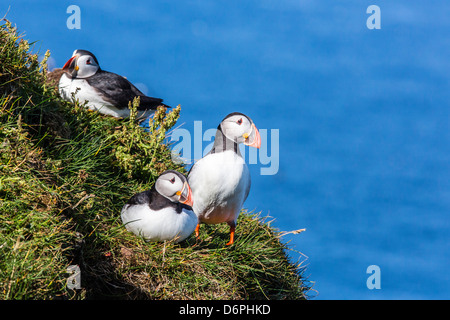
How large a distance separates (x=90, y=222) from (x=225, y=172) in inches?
66.6

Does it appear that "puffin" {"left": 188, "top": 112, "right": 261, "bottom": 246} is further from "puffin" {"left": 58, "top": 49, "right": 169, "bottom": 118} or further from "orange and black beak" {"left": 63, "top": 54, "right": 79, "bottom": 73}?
"orange and black beak" {"left": 63, "top": 54, "right": 79, "bottom": 73}

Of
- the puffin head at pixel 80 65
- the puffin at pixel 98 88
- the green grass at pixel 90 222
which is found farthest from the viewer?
the puffin head at pixel 80 65

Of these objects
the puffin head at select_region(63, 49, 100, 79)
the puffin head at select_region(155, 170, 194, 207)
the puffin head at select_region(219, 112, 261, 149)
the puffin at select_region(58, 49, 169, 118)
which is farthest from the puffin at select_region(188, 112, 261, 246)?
the puffin head at select_region(63, 49, 100, 79)

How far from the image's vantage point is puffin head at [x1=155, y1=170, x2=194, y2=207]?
6574 mm

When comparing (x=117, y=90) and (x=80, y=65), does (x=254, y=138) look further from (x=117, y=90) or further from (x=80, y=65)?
(x=80, y=65)

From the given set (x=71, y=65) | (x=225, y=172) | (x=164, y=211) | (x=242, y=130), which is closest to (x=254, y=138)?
(x=242, y=130)

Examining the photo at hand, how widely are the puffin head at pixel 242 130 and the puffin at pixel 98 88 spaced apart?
3111mm

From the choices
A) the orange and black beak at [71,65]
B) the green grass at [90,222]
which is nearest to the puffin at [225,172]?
the green grass at [90,222]

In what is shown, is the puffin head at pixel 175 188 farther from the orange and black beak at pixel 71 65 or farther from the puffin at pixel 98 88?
the orange and black beak at pixel 71 65

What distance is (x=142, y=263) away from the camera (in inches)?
266

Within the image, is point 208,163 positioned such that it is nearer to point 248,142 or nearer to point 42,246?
point 248,142

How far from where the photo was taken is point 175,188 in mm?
6594

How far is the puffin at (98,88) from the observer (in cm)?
994
